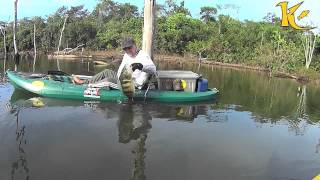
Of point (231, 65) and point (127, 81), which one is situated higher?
point (127, 81)

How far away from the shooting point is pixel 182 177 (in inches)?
227

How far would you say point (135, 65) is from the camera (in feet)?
33.6

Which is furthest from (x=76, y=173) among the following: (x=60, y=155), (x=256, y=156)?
(x=256, y=156)

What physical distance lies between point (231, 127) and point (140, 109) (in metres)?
2.34

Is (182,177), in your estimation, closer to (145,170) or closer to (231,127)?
(145,170)

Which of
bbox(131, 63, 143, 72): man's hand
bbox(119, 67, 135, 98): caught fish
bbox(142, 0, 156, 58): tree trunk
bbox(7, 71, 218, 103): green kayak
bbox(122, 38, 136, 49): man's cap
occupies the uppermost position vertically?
bbox(142, 0, 156, 58): tree trunk

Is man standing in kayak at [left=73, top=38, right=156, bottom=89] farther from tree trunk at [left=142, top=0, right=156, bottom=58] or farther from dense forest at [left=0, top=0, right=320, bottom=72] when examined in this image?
dense forest at [left=0, top=0, right=320, bottom=72]

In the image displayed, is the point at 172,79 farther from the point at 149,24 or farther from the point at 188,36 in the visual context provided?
the point at 188,36

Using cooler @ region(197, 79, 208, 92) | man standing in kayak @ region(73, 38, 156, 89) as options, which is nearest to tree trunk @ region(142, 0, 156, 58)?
cooler @ region(197, 79, 208, 92)

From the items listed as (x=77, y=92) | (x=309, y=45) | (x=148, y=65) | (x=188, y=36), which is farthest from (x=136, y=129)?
(x=188, y=36)

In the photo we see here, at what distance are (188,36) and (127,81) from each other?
34.6m

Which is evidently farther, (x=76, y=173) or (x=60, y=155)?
(x=60, y=155)

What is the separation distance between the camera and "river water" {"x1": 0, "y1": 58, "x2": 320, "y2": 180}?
5934 mm

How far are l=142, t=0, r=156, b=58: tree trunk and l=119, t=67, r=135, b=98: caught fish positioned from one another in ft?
10.7
